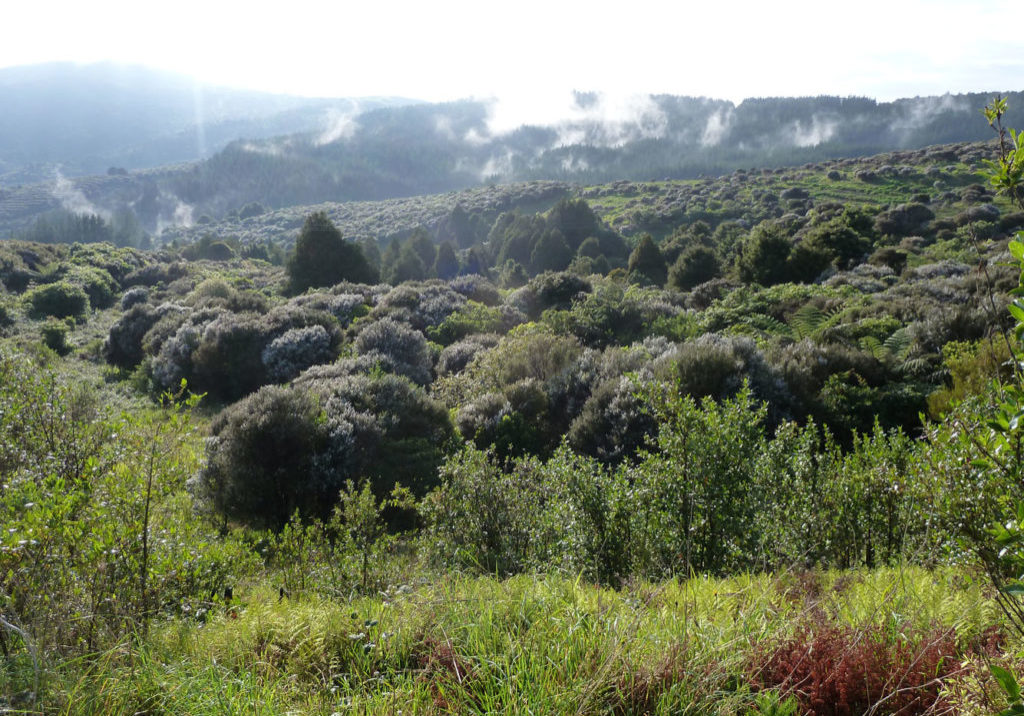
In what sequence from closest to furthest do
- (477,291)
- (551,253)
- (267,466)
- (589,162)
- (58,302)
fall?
(267,466), (477,291), (58,302), (551,253), (589,162)

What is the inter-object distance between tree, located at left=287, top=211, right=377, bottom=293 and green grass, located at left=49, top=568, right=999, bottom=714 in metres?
29.3

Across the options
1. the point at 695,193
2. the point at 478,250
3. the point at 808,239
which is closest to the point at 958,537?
the point at 808,239

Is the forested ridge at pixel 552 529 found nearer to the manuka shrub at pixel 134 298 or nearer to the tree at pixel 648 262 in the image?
the manuka shrub at pixel 134 298

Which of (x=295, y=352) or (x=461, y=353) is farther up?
(x=295, y=352)

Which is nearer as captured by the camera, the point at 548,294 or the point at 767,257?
the point at 548,294

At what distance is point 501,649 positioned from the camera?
308cm

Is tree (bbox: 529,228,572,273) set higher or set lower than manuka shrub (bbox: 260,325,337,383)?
higher

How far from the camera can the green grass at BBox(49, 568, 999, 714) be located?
8.53 ft

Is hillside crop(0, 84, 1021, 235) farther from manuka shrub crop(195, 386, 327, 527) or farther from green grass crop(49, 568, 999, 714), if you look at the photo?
green grass crop(49, 568, 999, 714)

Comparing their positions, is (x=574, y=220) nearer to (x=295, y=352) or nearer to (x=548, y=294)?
(x=548, y=294)

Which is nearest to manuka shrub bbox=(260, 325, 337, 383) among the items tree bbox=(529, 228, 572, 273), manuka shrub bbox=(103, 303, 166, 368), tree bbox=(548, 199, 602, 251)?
manuka shrub bbox=(103, 303, 166, 368)

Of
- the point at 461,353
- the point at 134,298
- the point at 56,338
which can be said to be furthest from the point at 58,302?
the point at 461,353

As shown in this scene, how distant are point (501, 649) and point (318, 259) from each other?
3124 centimetres

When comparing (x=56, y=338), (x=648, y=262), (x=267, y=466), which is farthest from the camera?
(x=648, y=262)
